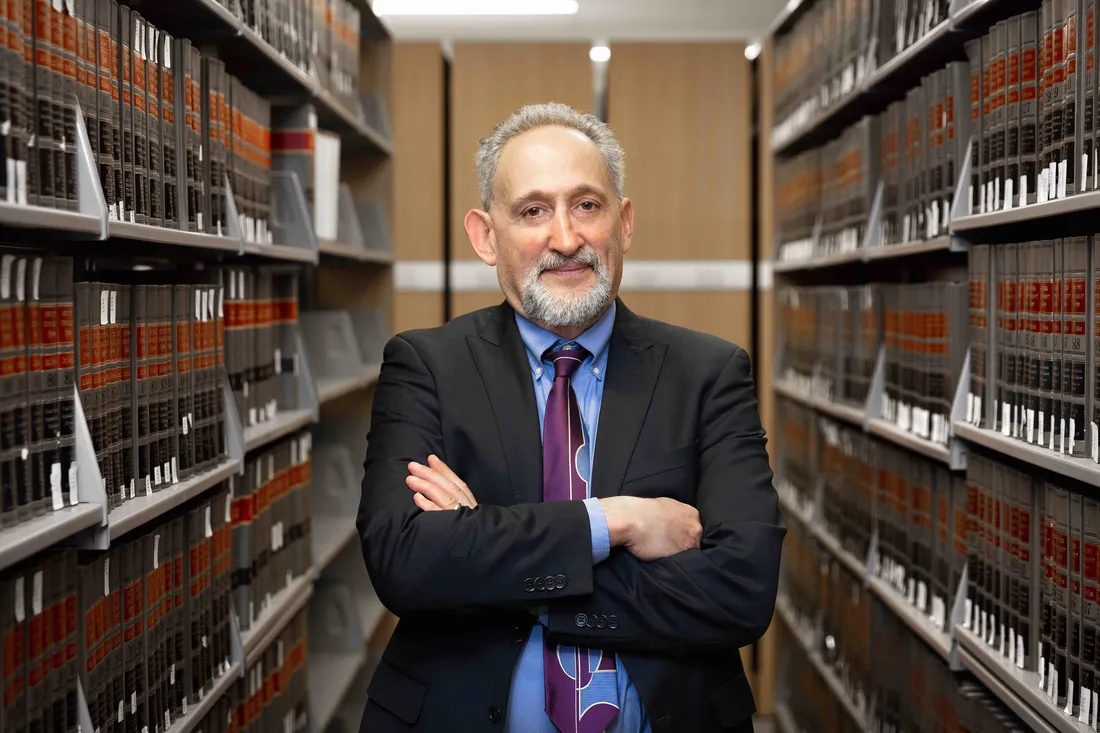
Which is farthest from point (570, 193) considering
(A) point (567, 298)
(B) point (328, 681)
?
(B) point (328, 681)

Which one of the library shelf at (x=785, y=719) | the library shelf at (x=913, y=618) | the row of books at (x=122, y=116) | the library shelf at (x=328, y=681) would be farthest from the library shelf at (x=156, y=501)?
the library shelf at (x=785, y=719)

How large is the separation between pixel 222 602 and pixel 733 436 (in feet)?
3.97

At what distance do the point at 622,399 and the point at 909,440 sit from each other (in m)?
1.14

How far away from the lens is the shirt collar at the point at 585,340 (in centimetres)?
197

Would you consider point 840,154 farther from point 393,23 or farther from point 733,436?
point 393,23

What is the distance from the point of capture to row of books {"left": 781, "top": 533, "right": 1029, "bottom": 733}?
8.17 feet

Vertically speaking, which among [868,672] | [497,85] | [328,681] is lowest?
[328,681]

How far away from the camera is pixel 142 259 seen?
265 cm

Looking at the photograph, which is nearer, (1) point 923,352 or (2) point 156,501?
(2) point 156,501

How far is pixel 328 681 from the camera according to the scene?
369 cm

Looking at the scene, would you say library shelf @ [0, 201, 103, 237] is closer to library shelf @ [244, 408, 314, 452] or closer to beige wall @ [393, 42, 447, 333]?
library shelf @ [244, 408, 314, 452]

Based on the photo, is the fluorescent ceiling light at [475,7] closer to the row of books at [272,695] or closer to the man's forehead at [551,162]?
the row of books at [272,695]

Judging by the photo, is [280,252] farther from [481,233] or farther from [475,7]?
[475,7]

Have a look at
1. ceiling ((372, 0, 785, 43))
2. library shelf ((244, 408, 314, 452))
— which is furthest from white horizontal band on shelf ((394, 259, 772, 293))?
library shelf ((244, 408, 314, 452))
